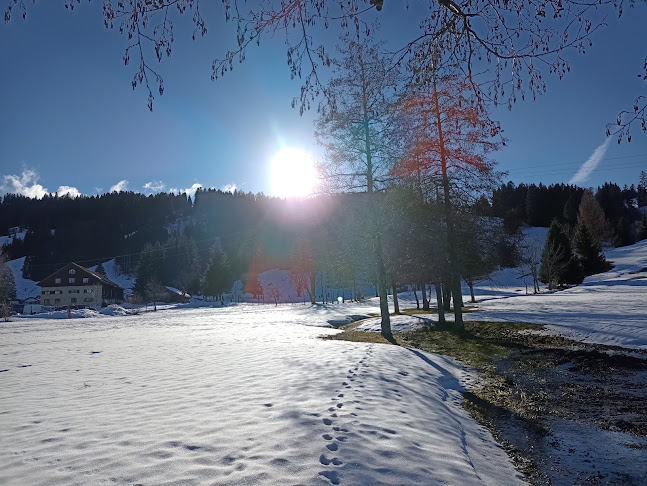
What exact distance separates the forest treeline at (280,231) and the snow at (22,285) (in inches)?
113

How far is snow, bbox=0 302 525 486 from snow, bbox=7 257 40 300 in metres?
99.1

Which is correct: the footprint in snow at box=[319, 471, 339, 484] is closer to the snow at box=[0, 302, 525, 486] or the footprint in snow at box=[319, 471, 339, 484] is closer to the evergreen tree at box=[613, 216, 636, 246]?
the snow at box=[0, 302, 525, 486]

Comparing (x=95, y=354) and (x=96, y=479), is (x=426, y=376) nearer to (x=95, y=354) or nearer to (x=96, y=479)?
(x=96, y=479)

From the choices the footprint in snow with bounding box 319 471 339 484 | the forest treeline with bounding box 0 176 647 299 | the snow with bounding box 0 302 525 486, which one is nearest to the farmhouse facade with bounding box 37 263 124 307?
the forest treeline with bounding box 0 176 647 299

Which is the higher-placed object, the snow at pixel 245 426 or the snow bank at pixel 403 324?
the snow at pixel 245 426

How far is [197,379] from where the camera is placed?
804 cm

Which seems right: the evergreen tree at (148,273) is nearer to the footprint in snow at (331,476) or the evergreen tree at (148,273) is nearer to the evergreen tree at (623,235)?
the footprint in snow at (331,476)

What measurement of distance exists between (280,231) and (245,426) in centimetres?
12463

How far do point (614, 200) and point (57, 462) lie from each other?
120499mm

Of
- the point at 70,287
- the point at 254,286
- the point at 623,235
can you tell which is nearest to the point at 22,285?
the point at 70,287

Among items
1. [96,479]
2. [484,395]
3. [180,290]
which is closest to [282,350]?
[484,395]

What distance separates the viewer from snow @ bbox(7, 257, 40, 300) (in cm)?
9019

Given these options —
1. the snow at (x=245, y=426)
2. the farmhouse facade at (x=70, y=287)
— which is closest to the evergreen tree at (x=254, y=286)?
the farmhouse facade at (x=70, y=287)

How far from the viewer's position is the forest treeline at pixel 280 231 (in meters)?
17.4
